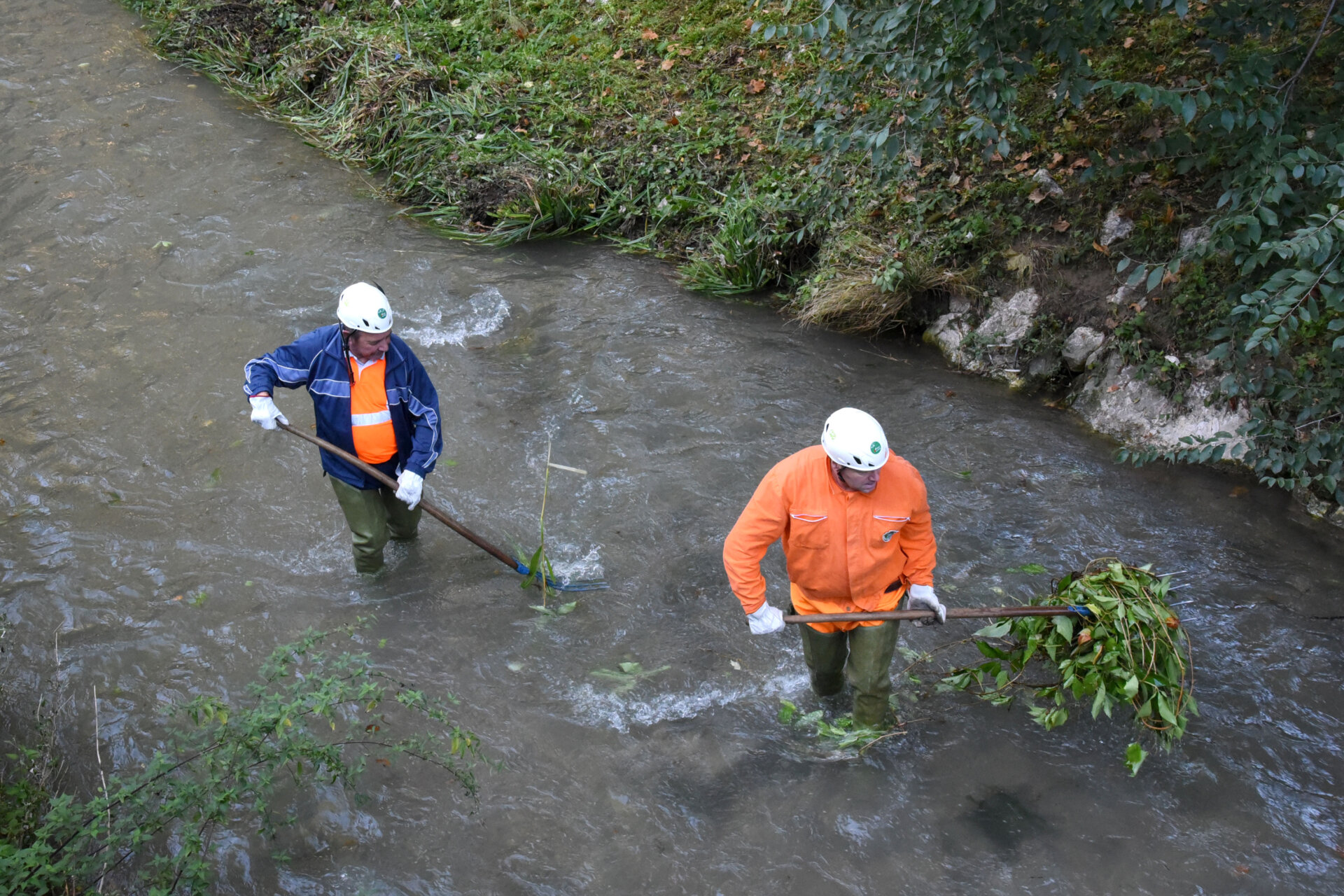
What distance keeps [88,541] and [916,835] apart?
17.3ft

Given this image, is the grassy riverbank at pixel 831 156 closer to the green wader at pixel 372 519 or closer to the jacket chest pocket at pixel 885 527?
the jacket chest pocket at pixel 885 527

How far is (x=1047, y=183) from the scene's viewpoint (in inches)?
297

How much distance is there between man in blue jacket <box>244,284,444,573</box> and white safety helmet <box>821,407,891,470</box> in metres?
2.43

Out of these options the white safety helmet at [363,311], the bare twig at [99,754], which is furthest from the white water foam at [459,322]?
the bare twig at [99,754]

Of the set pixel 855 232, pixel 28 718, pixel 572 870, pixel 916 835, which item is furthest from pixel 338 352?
pixel 855 232

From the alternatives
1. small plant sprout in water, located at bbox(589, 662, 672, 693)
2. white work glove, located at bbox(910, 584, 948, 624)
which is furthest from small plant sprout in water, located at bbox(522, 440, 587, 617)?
white work glove, located at bbox(910, 584, 948, 624)

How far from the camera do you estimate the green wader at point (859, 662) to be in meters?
4.53

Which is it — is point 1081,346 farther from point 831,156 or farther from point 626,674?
point 626,674

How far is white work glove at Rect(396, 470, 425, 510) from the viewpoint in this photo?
5.35 meters

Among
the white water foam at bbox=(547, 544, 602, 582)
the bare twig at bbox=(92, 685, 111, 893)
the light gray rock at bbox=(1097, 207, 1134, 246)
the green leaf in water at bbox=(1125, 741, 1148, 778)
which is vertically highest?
the light gray rock at bbox=(1097, 207, 1134, 246)

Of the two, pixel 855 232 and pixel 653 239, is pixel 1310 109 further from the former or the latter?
pixel 653 239

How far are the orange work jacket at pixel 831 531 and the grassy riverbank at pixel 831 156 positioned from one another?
2.40 meters

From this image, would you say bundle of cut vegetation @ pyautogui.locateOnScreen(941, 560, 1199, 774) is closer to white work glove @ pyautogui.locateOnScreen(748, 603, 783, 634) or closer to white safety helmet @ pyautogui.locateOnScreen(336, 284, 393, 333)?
white work glove @ pyautogui.locateOnScreen(748, 603, 783, 634)

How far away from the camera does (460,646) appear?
5539 millimetres
